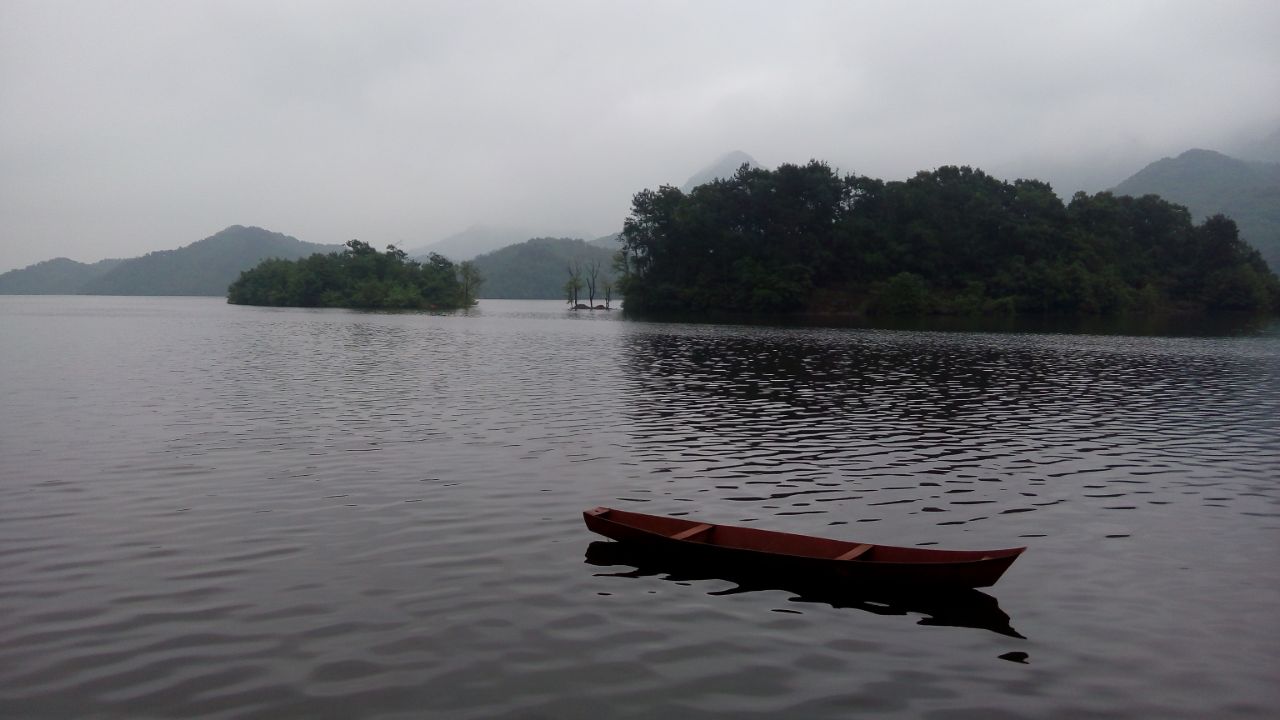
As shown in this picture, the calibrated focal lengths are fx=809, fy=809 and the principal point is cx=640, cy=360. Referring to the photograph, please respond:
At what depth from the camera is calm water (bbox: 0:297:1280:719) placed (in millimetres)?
10492

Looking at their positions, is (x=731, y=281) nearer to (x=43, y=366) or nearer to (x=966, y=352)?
(x=966, y=352)

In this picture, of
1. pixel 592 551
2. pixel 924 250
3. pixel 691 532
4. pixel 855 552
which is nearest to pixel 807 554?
pixel 855 552

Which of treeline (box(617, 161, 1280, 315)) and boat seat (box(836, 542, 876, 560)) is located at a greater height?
treeline (box(617, 161, 1280, 315))

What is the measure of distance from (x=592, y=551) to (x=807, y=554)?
4.20 meters

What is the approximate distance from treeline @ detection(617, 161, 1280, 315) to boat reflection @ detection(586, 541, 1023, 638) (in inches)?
4980

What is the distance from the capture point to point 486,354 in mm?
58719

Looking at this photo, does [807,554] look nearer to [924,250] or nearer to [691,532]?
[691,532]

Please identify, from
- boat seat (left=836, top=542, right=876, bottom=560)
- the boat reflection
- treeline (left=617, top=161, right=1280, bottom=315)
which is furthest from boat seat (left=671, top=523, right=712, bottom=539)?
treeline (left=617, top=161, right=1280, bottom=315)

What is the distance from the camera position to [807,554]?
47.4 ft

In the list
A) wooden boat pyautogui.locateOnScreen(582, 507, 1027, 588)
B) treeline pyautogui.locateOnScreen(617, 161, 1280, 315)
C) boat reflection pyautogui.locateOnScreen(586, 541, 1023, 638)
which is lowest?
boat reflection pyautogui.locateOnScreen(586, 541, 1023, 638)

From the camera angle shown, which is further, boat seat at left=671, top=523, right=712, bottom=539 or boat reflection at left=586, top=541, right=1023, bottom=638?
boat seat at left=671, top=523, right=712, bottom=539

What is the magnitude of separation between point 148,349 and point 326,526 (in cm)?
5091

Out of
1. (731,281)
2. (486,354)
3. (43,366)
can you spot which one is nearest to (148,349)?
(43,366)

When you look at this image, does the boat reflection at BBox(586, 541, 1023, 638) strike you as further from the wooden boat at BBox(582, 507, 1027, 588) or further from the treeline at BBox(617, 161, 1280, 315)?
the treeline at BBox(617, 161, 1280, 315)
